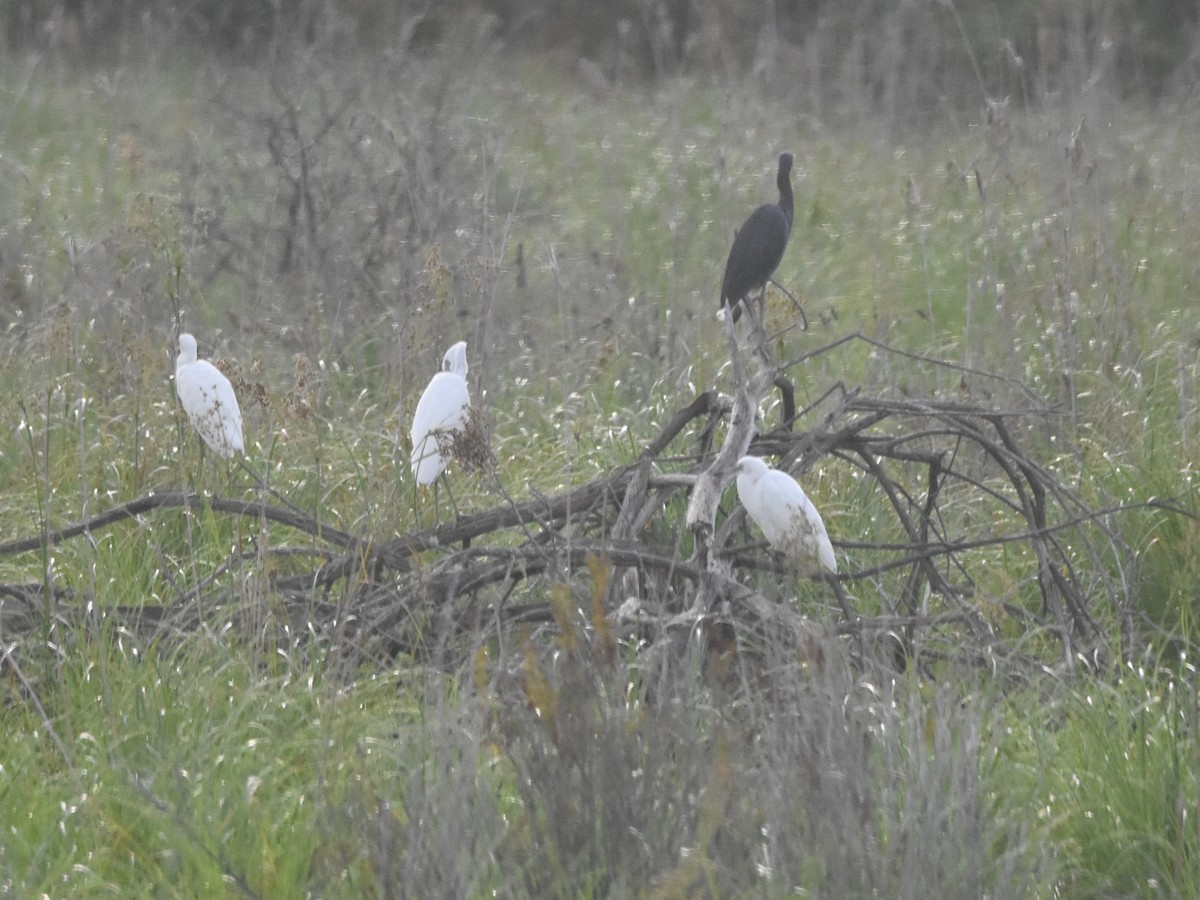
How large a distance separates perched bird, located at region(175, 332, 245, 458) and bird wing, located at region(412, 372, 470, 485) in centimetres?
40

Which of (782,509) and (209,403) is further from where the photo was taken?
(209,403)

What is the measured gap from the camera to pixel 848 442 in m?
2.95

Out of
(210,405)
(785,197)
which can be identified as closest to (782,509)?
(210,405)

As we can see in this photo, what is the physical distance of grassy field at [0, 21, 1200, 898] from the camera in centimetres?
191

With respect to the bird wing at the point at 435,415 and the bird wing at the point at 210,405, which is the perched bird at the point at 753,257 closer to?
the bird wing at the point at 435,415

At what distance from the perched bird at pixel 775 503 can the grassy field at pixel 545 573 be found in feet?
0.34

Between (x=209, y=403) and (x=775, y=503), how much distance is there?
1536 mm

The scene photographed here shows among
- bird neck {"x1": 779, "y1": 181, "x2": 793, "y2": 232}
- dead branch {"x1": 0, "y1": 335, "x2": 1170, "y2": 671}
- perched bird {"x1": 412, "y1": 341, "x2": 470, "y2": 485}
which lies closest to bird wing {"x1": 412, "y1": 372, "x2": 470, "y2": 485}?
perched bird {"x1": 412, "y1": 341, "x2": 470, "y2": 485}

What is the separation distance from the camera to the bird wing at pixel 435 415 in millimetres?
3590

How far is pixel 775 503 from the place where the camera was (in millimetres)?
2812

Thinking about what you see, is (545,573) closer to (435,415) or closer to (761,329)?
(761,329)

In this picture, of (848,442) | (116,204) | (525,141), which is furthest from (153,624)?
(525,141)

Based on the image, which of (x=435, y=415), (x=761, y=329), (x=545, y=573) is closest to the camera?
(x=545, y=573)

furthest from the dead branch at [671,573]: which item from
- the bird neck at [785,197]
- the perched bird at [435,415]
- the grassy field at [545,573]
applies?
the bird neck at [785,197]
